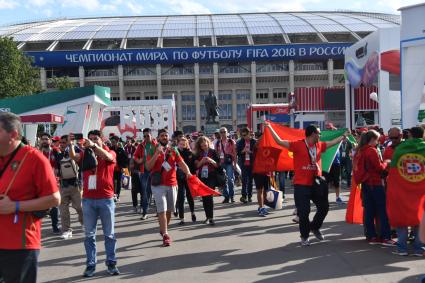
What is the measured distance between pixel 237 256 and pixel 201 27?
7747 centimetres

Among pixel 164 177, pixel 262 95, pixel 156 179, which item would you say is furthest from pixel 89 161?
pixel 262 95

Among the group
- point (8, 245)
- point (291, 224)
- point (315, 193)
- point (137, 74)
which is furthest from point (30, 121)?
point (137, 74)

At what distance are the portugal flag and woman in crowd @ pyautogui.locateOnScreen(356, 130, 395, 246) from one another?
575 mm

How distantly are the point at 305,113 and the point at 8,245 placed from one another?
33072mm

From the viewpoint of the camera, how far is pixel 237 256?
23.7 feet

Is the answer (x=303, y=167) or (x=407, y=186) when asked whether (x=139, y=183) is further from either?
(x=407, y=186)

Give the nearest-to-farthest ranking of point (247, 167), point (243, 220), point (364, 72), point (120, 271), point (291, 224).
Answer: point (120, 271), point (291, 224), point (243, 220), point (247, 167), point (364, 72)

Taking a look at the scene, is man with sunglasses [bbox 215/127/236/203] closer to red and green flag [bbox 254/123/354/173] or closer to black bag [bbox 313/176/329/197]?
red and green flag [bbox 254/123/354/173]

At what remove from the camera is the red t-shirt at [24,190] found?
141 inches

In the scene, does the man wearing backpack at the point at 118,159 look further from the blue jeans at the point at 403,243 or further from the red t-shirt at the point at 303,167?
the blue jeans at the point at 403,243

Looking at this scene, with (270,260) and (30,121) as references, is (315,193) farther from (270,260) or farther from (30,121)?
(30,121)

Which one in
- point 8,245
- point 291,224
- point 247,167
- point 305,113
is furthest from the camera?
point 305,113

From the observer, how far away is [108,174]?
22.0ft

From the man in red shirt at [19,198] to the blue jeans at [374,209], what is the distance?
5.16m
